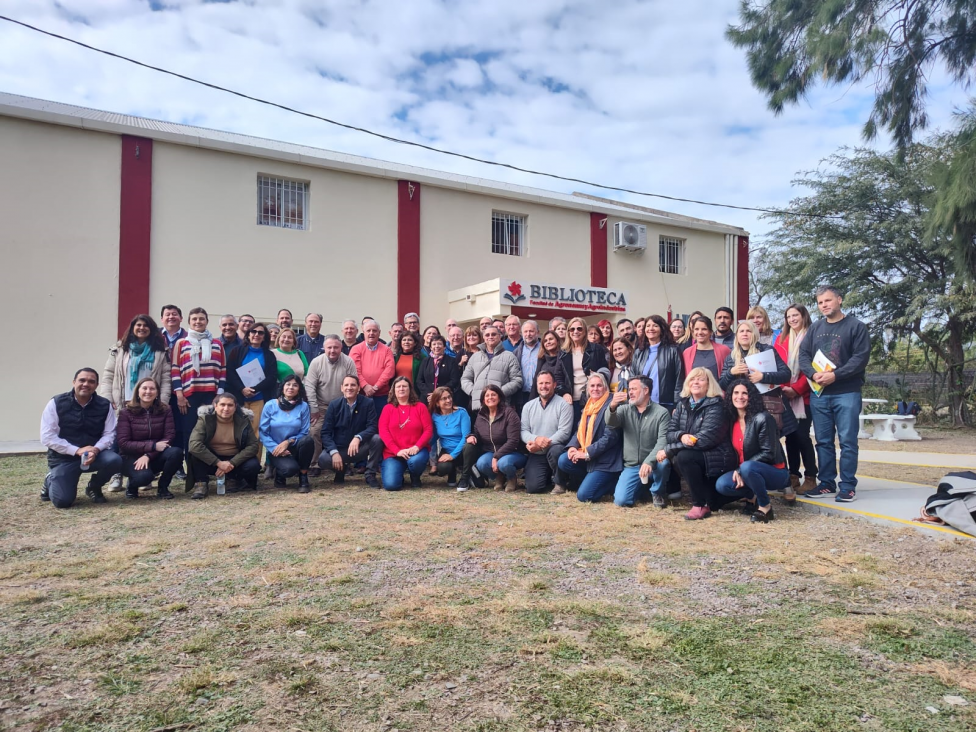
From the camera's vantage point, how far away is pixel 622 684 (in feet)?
8.45

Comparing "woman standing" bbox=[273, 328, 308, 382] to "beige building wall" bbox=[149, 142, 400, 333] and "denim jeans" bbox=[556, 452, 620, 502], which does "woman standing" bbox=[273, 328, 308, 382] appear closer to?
"denim jeans" bbox=[556, 452, 620, 502]

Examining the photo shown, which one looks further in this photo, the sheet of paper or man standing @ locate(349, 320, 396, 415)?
man standing @ locate(349, 320, 396, 415)

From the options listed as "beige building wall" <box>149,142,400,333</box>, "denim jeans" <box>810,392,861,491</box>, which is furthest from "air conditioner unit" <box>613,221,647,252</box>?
"denim jeans" <box>810,392,861,491</box>

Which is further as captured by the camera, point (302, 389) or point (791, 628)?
point (302, 389)

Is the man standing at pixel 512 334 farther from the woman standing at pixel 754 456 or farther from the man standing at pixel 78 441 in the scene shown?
the man standing at pixel 78 441

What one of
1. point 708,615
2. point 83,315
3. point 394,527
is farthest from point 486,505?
point 83,315

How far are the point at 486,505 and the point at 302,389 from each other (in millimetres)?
2514

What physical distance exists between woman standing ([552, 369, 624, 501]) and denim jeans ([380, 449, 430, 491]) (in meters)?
1.46

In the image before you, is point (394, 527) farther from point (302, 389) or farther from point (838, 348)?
point (838, 348)

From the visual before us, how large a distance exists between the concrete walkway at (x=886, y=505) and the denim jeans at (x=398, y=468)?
12.0ft

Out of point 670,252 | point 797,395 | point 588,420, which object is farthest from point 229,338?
point 670,252

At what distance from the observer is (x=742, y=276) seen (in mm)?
20406

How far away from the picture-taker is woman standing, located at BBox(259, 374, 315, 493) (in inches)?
275

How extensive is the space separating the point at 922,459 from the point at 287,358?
8.76 metres
